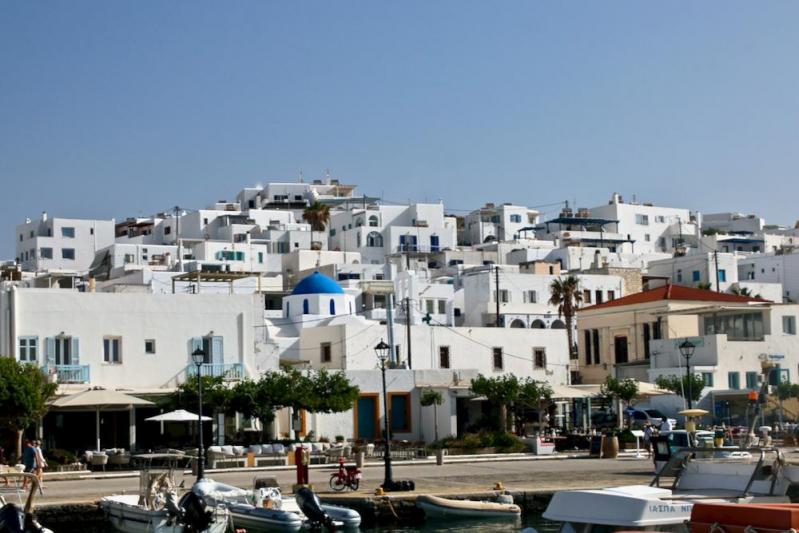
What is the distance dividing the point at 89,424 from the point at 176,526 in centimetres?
2161

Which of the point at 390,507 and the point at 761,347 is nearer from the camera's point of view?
the point at 390,507

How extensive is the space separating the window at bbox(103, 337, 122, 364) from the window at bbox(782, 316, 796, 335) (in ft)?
111

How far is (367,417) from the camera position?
5688 cm

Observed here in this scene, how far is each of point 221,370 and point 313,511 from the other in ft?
76.4

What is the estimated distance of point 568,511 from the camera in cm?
2045

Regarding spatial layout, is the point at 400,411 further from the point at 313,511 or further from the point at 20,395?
the point at 313,511

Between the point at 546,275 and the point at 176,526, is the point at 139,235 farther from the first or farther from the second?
the point at 176,526

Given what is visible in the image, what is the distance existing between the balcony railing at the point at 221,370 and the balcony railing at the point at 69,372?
388 cm

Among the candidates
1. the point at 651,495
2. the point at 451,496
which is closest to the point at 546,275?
the point at 451,496

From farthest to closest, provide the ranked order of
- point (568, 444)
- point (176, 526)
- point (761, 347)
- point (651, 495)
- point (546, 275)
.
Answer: point (546, 275), point (761, 347), point (568, 444), point (176, 526), point (651, 495)

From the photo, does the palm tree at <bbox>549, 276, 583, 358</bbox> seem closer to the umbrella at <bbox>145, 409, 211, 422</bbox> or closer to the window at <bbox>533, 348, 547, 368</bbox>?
the window at <bbox>533, 348, 547, 368</bbox>

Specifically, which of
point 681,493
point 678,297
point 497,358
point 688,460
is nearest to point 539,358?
point 497,358

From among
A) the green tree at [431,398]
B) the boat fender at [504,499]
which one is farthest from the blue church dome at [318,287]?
the boat fender at [504,499]

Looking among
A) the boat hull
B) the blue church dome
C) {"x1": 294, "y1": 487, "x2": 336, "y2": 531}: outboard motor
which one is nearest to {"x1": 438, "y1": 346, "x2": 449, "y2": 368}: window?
the blue church dome
